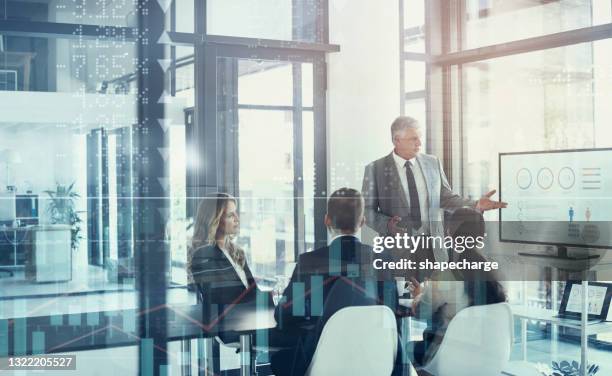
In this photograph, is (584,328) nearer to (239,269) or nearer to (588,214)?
(588,214)

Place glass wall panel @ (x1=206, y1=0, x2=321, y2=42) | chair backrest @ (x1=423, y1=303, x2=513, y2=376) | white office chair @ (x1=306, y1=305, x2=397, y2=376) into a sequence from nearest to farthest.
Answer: glass wall panel @ (x1=206, y1=0, x2=321, y2=42) < white office chair @ (x1=306, y1=305, x2=397, y2=376) < chair backrest @ (x1=423, y1=303, x2=513, y2=376)

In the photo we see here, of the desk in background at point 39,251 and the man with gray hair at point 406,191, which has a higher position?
the man with gray hair at point 406,191

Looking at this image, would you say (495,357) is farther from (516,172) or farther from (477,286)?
(516,172)

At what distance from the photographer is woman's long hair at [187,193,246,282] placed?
230 centimetres

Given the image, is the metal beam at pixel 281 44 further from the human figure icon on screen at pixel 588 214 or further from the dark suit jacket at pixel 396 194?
the human figure icon on screen at pixel 588 214

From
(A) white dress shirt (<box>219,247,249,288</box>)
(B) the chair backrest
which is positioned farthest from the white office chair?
(A) white dress shirt (<box>219,247,249,288</box>)

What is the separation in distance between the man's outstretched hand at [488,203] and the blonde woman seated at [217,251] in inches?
32.7

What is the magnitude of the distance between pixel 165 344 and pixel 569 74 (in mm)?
1652

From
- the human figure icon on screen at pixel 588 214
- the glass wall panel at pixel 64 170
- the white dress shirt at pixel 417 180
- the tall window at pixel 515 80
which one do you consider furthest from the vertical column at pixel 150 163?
the human figure icon on screen at pixel 588 214

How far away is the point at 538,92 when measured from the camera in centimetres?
263

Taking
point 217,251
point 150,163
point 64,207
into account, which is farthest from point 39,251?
point 217,251

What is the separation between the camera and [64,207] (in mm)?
2174

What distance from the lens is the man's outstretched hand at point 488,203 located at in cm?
258

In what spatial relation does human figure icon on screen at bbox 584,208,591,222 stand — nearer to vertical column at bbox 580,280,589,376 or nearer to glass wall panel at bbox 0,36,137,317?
vertical column at bbox 580,280,589,376
